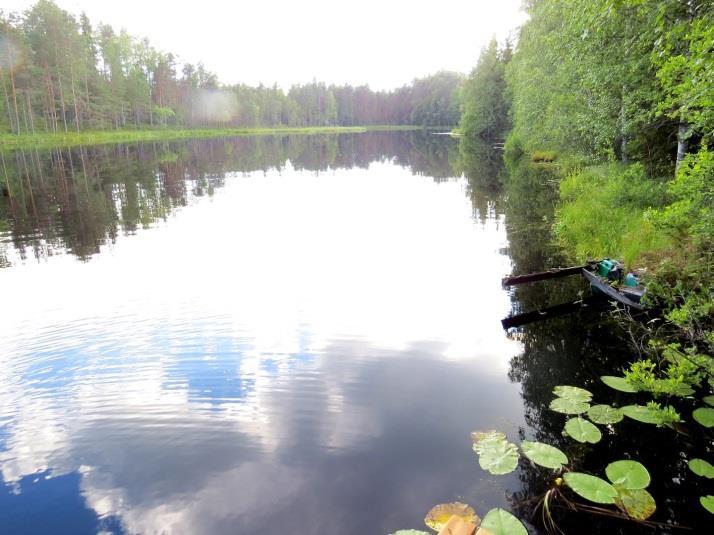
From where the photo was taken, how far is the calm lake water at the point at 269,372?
5.79 m

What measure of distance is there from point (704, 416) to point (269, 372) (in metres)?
6.48

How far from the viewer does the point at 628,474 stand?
550cm

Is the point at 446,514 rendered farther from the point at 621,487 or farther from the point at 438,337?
the point at 438,337

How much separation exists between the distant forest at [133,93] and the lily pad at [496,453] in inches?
2689

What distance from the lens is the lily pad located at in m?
5.97

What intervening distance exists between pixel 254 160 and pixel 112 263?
3970 cm

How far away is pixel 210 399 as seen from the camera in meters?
7.80

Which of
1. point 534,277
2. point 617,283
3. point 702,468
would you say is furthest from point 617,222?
point 702,468

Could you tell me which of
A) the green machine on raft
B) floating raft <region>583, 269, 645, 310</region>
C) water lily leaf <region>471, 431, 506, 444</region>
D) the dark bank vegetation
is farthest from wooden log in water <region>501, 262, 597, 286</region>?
water lily leaf <region>471, 431, 506, 444</region>

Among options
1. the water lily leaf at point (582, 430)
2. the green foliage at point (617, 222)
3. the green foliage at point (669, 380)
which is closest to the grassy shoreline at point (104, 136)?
the green foliage at point (617, 222)

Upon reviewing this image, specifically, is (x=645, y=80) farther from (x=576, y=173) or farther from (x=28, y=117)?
(x=28, y=117)

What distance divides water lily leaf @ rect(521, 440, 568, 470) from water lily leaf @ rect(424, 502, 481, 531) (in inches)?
43.0

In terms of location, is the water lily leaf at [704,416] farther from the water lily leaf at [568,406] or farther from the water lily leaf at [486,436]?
the water lily leaf at [486,436]

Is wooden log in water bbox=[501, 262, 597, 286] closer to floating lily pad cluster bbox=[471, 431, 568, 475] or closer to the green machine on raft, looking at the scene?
the green machine on raft
